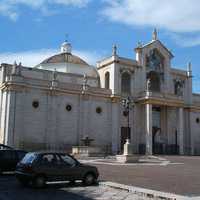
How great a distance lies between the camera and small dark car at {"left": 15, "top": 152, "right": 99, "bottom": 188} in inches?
551

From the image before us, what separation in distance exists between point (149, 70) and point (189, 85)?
814 centimetres

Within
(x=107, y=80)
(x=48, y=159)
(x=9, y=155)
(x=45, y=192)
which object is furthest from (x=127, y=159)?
(x=107, y=80)

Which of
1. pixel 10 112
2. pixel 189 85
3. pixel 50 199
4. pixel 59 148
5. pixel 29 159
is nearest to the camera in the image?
pixel 50 199

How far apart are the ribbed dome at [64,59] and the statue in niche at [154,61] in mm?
9849

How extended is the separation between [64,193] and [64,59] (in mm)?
42047

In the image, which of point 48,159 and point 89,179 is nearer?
point 48,159

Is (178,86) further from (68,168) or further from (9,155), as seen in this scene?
(68,168)

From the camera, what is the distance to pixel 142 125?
49938mm

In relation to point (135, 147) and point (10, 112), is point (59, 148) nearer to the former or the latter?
point (10, 112)

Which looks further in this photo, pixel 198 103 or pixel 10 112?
pixel 198 103

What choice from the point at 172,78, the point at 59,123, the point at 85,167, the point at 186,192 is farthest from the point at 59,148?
the point at 186,192

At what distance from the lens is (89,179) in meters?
15.2

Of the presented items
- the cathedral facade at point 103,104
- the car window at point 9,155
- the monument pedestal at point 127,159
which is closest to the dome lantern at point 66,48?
the cathedral facade at point 103,104

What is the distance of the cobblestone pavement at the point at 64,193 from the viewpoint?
39.3 ft
